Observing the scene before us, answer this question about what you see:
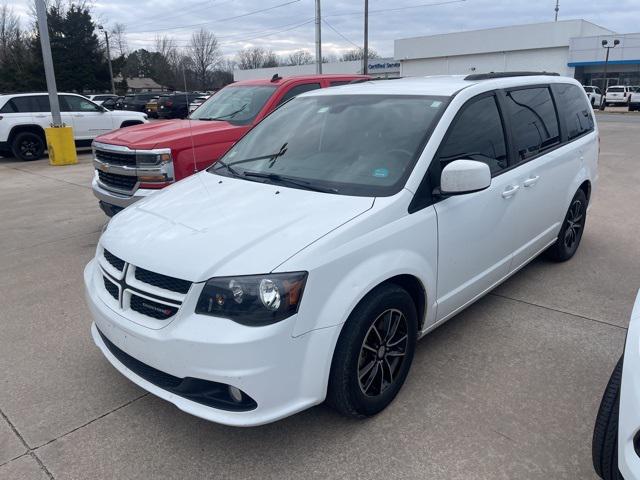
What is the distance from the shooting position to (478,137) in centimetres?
357

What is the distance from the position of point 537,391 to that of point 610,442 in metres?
1.03

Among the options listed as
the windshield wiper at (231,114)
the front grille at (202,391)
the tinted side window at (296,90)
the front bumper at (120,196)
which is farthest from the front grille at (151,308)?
the tinted side window at (296,90)

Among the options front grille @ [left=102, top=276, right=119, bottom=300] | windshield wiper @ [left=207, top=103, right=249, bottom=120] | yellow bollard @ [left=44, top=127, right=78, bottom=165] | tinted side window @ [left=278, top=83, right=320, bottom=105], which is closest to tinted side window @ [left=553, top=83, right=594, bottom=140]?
tinted side window @ [left=278, top=83, right=320, bottom=105]

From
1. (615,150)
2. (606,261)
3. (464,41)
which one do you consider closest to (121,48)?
(464,41)

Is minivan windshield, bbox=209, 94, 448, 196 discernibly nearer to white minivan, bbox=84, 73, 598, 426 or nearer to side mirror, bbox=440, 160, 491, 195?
white minivan, bbox=84, 73, 598, 426

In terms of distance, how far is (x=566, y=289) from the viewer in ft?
15.3

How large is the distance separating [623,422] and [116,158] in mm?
5628

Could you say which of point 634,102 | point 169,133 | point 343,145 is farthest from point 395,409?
point 634,102

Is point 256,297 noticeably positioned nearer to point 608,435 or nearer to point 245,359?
point 245,359

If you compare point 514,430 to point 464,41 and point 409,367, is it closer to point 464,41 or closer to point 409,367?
point 409,367

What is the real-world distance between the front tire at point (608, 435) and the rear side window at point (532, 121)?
7.13 ft

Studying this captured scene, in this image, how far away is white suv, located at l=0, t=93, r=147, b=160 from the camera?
1385 centimetres

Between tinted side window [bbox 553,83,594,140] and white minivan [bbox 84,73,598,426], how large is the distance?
0.70 metres

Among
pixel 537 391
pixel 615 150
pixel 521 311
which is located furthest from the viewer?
pixel 615 150
